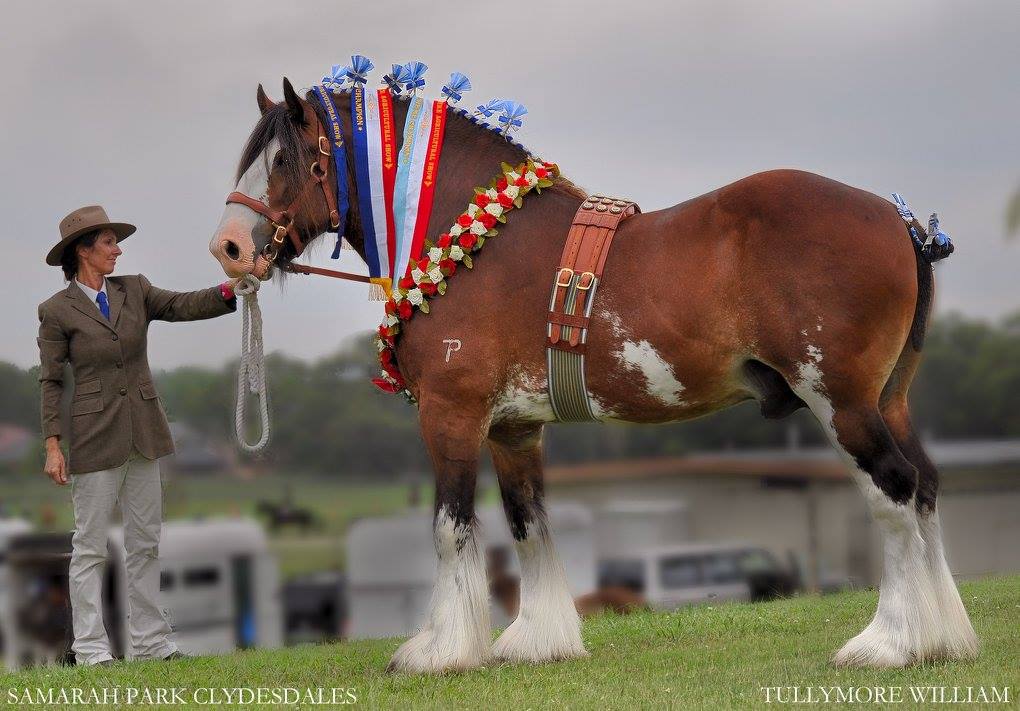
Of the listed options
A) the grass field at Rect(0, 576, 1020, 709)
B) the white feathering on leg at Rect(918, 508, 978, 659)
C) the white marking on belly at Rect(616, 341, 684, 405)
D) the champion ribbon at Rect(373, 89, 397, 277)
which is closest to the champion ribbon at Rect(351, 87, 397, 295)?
the champion ribbon at Rect(373, 89, 397, 277)

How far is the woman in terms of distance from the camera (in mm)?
4902

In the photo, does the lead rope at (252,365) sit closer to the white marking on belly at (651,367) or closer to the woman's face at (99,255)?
the woman's face at (99,255)

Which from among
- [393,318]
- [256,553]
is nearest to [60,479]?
[256,553]

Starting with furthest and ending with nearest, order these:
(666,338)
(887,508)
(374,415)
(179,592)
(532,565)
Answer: (374,415) < (179,592) < (532,565) < (666,338) < (887,508)

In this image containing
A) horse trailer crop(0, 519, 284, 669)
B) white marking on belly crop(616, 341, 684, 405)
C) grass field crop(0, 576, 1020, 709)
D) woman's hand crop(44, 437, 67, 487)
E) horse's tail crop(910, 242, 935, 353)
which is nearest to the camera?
grass field crop(0, 576, 1020, 709)

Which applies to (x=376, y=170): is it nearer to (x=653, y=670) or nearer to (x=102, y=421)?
(x=102, y=421)

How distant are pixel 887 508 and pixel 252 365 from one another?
308 cm

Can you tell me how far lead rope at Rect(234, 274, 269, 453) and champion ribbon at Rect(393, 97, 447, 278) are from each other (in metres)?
0.82

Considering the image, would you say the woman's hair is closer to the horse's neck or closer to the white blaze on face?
the white blaze on face

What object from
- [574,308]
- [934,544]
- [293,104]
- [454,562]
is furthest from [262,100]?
[934,544]

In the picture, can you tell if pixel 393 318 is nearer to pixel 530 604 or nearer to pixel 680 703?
pixel 530 604

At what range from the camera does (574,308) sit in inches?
163

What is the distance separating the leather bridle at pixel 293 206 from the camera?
14.7 ft

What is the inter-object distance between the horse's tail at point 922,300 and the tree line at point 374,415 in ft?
5.15
